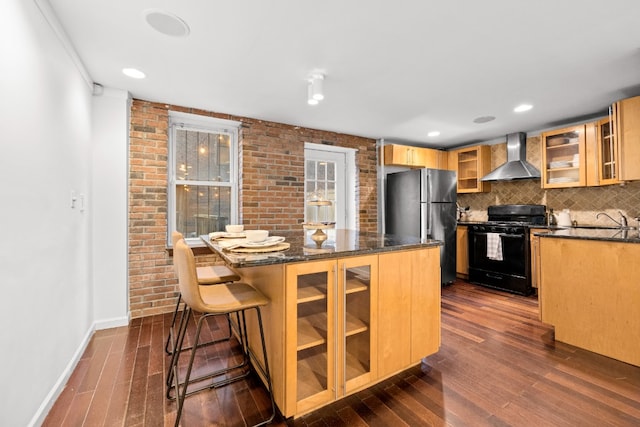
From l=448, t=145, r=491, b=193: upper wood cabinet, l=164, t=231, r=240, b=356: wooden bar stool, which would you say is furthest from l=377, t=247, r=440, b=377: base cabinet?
l=448, t=145, r=491, b=193: upper wood cabinet

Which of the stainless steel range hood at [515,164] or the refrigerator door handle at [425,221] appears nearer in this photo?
the stainless steel range hood at [515,164]

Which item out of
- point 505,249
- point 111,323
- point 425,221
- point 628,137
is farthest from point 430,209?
point 111,323

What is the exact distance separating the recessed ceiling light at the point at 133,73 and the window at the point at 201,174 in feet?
2.43

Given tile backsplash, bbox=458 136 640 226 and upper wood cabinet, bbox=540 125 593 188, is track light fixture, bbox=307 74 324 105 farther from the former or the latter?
tile backsplash, bbox=458 136 640 226

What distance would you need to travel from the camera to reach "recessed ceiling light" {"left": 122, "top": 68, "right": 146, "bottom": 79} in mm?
2377

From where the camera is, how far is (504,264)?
3.90 metres

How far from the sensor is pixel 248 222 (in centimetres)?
357

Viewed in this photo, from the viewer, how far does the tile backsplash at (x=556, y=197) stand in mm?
3457

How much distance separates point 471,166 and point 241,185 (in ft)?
12.6

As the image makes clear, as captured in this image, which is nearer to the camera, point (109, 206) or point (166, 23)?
point (166, 23)

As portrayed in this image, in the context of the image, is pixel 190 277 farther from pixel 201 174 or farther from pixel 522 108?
pixel 522 108

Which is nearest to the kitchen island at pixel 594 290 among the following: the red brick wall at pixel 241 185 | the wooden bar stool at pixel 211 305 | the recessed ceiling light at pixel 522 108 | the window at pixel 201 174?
the recessed ceiling light at pixel 522 108

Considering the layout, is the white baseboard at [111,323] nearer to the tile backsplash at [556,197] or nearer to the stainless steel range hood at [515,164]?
the stainless steel range hood at [515,164]

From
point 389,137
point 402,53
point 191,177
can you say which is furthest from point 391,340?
point 389,137
